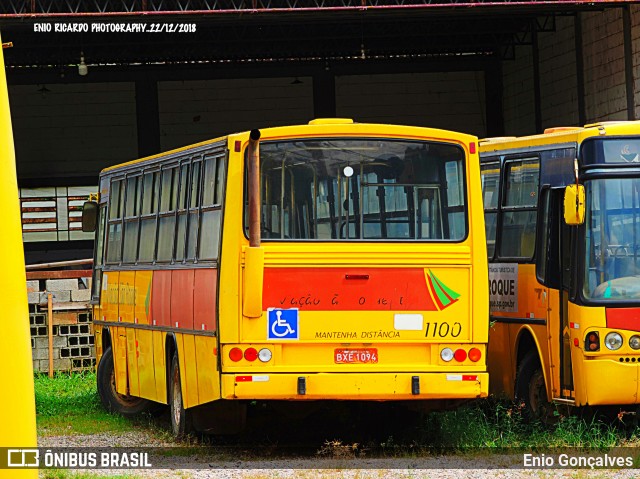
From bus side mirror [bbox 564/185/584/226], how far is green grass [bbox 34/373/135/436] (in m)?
5.45

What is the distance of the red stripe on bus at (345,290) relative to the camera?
12016 millimetres

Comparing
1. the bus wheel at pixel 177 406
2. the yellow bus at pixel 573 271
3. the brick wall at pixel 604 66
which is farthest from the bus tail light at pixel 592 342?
the brick wall at pixel 604 66

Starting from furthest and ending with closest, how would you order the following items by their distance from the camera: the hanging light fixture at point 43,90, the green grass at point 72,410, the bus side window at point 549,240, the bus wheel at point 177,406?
the hanging light fixture at point 43,90, the green grass at point 72,410, the bus wheel at point 177,406, the bus side window at point 549,240

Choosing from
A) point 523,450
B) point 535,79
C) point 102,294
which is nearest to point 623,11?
point 535,79

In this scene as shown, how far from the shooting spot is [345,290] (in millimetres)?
12141

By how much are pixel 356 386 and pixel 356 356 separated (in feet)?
0.86

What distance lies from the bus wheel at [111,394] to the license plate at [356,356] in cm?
528

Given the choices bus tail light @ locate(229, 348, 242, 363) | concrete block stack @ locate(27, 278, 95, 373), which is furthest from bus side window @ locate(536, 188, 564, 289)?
concrete block stack @ locate(27, 278, 95, 373)

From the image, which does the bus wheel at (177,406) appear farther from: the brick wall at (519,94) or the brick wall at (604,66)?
the brick wall at (519,94)

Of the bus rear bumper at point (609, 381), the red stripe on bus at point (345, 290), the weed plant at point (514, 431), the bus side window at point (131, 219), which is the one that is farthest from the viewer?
the bus side window at point (131, 219)

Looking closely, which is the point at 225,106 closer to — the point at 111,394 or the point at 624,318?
the point at 111,394

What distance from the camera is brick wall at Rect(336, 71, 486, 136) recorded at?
4419cm

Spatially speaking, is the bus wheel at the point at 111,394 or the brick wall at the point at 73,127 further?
the brick wall at the point at 73,127

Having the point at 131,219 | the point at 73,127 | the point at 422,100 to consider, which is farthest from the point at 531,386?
the point at 73,127
